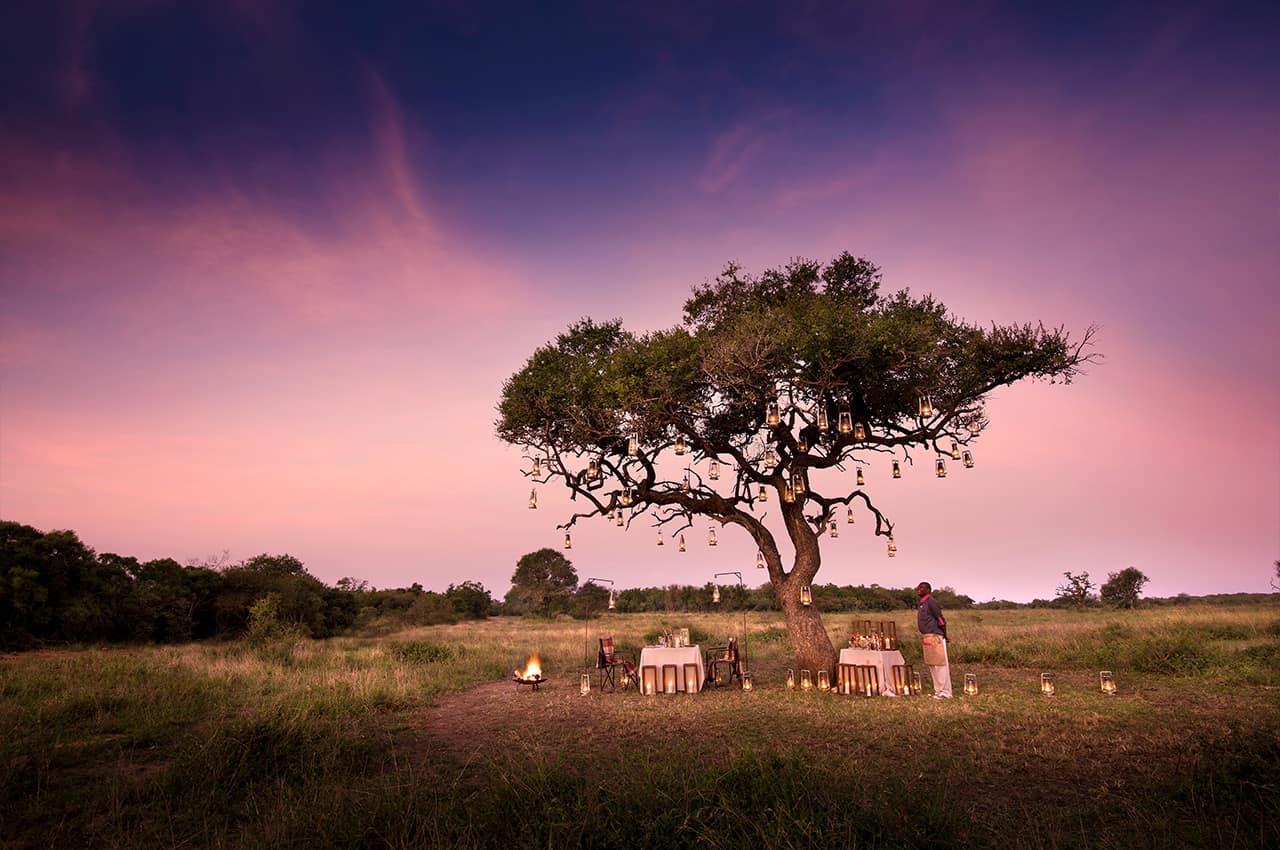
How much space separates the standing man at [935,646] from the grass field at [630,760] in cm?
88

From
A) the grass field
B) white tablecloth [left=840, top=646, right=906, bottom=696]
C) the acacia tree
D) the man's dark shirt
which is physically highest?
the acacia tree

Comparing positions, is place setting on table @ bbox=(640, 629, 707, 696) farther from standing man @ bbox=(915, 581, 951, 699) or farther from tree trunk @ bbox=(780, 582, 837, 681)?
standing man @ bbox=(915, 581, 951, 699)

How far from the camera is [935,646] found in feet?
36.1

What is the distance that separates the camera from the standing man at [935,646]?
10891mm

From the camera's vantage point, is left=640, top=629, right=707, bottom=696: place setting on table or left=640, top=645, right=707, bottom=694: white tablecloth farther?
left=640, top=645, right=707, bottom=694: white tablecloth

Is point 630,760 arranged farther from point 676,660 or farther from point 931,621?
point 931,621

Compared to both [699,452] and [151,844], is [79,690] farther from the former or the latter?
[699,452]

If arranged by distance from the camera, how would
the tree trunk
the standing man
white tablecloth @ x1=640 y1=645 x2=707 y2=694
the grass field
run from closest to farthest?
the grass field
the standing man
white tablecloth @ x1=640 y1=645 x2=707 y2=694
the tree trunk

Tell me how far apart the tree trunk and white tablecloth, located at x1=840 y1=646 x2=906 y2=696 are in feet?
4.60

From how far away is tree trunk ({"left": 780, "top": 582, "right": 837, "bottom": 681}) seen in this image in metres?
13.2

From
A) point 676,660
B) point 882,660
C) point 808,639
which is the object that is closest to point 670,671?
point 676,660

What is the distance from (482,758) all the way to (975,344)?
11779 mm

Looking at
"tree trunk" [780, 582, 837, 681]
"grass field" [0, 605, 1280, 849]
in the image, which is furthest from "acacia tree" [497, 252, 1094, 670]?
"grass field" [0, 605, 1280, 849]

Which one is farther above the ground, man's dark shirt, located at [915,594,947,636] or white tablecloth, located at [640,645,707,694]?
man's dark shirt, located at [915,594,947,636]
